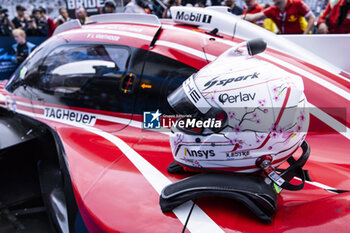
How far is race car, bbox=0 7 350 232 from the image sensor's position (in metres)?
1.25

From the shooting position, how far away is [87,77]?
2.39 m

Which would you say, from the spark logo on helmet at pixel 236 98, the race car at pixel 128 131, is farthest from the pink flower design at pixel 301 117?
the race car at pixel 128 131

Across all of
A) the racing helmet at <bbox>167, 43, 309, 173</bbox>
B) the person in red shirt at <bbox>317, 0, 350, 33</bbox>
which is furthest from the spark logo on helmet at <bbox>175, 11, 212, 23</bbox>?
the person in red shirt at <bbox>317, 0, 350, 33</bbox>

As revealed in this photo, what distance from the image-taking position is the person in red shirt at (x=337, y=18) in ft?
11.7

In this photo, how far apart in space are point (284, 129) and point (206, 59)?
3.09ft

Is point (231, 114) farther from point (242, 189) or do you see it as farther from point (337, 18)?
point (337, 18)

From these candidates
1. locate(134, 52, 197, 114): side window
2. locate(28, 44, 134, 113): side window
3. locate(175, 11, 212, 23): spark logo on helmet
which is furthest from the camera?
locate(175, 11, 212, 23): spark logo on helmet

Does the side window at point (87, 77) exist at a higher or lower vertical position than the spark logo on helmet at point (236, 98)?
lower

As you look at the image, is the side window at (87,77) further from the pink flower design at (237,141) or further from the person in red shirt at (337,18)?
the person in red shirt at (337,18)

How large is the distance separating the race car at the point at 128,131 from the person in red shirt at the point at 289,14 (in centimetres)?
184

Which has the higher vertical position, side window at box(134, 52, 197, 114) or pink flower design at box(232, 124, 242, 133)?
pink flower design at box(232, 124, 242, 133)

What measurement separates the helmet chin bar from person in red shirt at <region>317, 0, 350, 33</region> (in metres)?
3.10

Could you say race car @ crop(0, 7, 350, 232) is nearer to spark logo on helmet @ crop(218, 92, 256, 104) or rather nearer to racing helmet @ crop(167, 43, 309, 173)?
racing helmet @ crop(167, 43, 309, 173)

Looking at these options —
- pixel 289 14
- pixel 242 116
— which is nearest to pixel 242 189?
pixel 242 116
